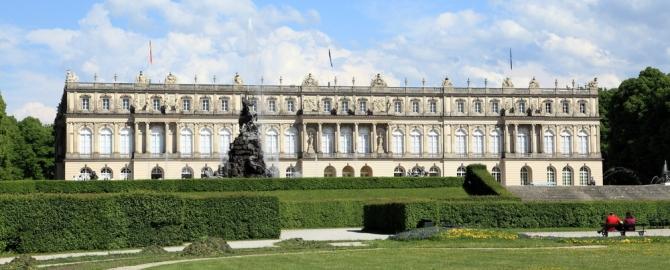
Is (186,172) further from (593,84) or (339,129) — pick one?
(593,84)

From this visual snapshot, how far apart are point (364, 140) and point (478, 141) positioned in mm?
10875

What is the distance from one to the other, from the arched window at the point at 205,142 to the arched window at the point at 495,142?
26.3 m

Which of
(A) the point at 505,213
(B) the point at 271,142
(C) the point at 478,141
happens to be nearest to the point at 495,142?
(C) the point at 478,141

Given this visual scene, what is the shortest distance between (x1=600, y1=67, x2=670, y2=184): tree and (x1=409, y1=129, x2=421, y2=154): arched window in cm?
1761

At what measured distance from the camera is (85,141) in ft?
299

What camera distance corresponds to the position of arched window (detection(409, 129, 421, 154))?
317 feet

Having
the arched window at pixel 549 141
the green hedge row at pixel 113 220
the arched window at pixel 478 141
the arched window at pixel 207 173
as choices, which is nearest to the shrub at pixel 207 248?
the green hedge row at pixel 113 220

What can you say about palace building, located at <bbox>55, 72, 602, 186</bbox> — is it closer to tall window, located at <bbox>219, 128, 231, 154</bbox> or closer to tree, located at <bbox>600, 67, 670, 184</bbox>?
tall window, located at <bbox>219, 128, 231, 154</bbox>

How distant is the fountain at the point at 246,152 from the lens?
182 feet

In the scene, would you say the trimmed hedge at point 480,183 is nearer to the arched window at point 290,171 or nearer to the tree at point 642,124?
the tree at point 642,124

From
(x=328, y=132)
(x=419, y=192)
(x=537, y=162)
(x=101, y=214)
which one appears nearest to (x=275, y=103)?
(x=328, y=132)

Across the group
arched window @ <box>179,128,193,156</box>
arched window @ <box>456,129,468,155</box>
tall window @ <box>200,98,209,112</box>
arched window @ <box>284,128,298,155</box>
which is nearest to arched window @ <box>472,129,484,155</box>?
arched window @ <box>456,129,468,155</box>

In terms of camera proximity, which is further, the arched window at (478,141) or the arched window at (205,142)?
the arched window at (478,141)

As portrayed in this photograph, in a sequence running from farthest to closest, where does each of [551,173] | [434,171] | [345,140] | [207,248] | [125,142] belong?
[551,173], [434,171], [345,140], [125,142], [207,248]
